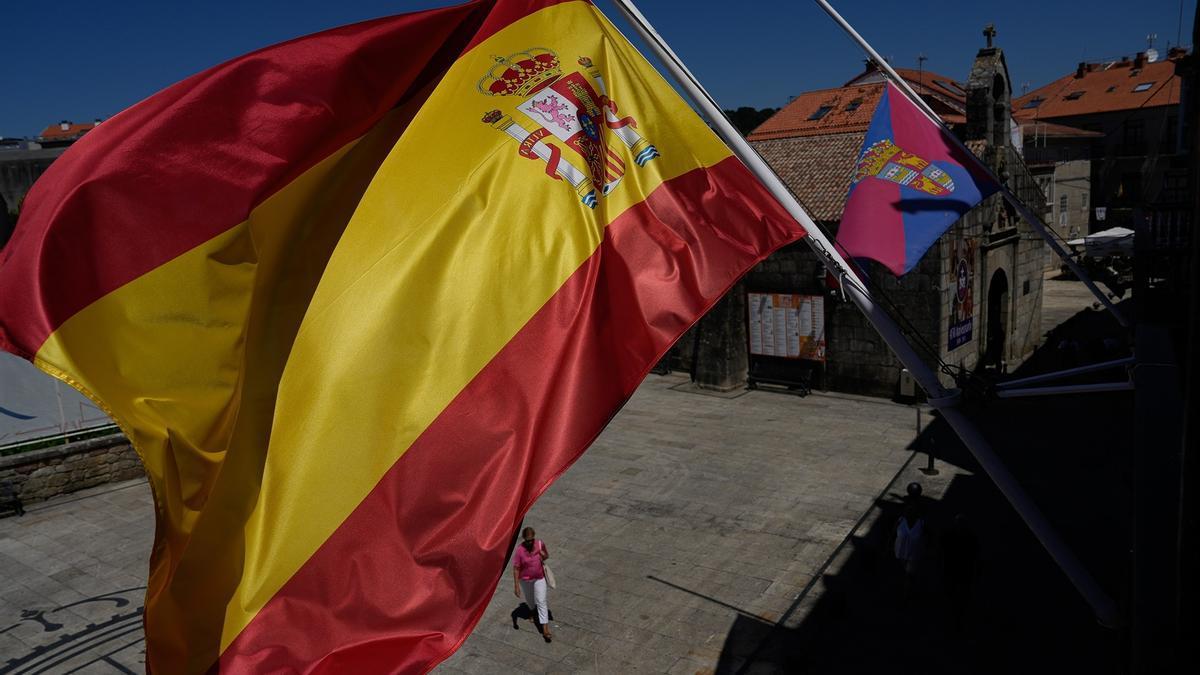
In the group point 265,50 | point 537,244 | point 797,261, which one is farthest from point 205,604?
point 797,261

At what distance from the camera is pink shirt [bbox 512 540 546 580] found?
1021 centimetres

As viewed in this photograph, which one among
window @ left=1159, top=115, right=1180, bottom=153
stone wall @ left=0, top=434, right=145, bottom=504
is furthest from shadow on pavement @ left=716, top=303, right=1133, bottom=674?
window @ left=1159, top=115, right=1180, bottom=153

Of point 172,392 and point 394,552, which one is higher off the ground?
point 172,392

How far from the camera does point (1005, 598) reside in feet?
34.5

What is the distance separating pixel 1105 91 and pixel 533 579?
57.1 m

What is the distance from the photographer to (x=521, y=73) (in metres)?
5.20

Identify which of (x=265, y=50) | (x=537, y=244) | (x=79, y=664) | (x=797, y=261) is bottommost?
(x=79, y=664)

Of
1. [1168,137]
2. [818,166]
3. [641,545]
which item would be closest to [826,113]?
[818,166]

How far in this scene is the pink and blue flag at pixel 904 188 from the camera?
6.52 m

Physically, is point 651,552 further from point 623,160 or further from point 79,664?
point 623,160

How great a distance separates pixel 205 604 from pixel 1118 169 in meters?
57.6

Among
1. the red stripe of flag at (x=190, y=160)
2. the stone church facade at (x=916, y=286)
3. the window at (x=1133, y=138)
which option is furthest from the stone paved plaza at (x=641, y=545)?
the window at (x=1133, y=138)

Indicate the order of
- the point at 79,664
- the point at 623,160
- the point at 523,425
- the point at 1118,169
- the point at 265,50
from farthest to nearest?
1. the point at 1118,169
2. the point at 79,664
3. the point at 623,160
4. the point at 265,50
5. the point at 523,425

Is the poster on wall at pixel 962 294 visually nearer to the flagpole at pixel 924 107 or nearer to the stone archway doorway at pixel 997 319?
the stone archway doorway at pixel 997 319
